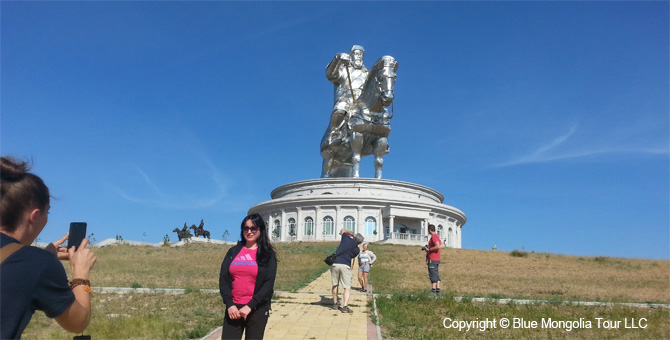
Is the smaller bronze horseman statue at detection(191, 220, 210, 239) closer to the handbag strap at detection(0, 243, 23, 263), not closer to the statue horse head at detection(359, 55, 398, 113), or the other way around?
the statue horse head at detection(359, 55, 398, 113)

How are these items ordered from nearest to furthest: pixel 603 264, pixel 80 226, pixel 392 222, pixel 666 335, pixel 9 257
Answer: pixel 9 257, pixel 80 226, pixel 666 335, pixel 603 264, pixel 392 222

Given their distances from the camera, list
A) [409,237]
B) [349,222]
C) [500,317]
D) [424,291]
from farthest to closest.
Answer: [349,222] → [409,237] → [424,291] → [500,317]

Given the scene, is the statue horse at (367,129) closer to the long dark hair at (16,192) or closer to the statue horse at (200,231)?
the statue horse at (200,231)

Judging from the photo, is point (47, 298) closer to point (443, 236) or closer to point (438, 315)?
point (438, 315)

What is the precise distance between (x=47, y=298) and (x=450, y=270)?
21.0m

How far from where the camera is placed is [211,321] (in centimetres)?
1002

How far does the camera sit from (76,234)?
11.8 feet

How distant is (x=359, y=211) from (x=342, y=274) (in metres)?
34.3

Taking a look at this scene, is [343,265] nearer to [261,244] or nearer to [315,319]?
[315,319]

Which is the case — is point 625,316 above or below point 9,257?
below

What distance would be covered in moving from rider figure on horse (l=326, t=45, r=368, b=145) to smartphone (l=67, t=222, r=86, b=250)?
135ft

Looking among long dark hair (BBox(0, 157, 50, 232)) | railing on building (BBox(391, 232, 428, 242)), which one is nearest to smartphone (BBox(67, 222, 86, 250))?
long dark hair (BBox(0, 157, 50, 232))

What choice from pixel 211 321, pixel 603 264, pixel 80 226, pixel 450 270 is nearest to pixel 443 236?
pixel 603 264

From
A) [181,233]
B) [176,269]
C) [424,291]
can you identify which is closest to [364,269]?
[424,291]
